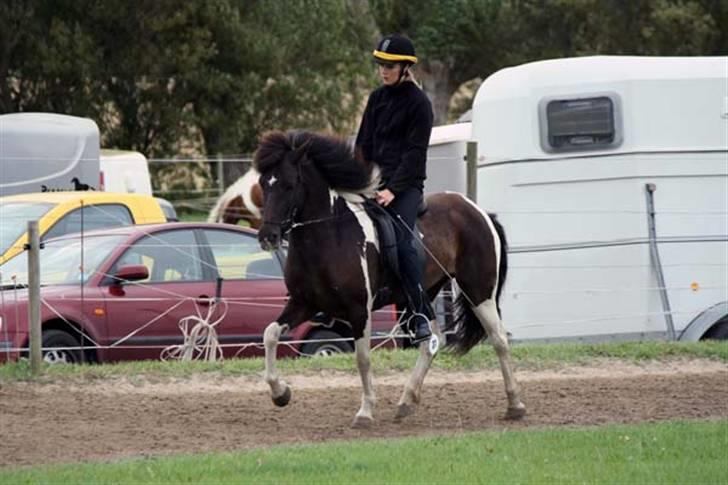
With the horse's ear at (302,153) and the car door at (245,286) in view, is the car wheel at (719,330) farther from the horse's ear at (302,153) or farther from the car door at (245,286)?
the horse's ear at (302,153)

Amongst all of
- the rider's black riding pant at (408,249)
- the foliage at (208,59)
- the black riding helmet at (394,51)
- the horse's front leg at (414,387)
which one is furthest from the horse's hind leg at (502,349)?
the foliage at (208,59)

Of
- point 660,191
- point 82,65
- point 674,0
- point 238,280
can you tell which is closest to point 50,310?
A: point 238,280

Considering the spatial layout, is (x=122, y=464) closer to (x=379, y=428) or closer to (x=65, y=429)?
(x=65, y=429)

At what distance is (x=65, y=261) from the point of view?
1547 centimetres

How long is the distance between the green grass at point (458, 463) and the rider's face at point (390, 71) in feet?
8.90

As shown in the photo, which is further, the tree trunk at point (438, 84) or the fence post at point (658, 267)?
the tree trunk at point (438, 84)

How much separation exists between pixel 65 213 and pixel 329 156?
652 centimetres

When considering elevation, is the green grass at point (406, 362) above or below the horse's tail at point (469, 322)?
below

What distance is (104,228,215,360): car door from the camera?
15047 millimetres

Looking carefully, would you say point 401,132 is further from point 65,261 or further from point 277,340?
point 65,261

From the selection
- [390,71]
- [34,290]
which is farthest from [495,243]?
[34,290]

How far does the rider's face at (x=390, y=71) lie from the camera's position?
11.6 meters

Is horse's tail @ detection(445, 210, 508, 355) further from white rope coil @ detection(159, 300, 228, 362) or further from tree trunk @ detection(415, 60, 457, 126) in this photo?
tree trunk @ detection(415, 60, 457, 126)

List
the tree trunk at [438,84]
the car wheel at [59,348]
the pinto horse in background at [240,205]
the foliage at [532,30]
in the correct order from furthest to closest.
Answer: the tree trunk at [438,84], the foliage at [532,30], the pinto horse in background at [240,205], the car wheel at [59,348]
